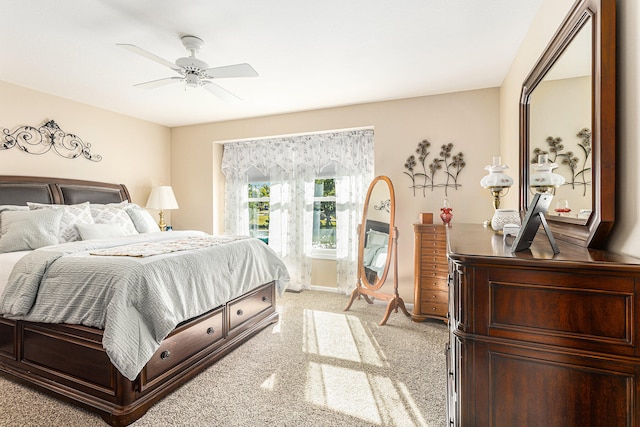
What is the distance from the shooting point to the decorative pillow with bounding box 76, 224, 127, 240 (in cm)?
299

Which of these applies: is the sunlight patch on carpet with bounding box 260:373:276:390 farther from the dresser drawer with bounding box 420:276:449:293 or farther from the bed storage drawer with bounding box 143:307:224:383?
the dresser drawer with bounding box 420:276:449:293

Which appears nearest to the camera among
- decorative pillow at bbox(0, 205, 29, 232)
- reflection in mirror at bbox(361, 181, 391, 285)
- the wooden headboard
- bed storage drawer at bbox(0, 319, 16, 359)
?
bed storage drawer at bbox(0, 319, 16, 359)

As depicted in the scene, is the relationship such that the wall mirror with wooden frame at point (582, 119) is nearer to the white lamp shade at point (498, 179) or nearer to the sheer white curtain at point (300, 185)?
the white lamp shade at point (498, 179)

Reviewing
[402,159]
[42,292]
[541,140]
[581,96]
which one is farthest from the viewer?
[402,159]

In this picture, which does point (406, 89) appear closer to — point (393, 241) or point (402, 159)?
point (402, 159)

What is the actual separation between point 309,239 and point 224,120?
223 centimetres

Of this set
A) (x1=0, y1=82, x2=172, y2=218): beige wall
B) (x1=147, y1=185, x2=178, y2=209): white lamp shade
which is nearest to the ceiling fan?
(x1=0, y1=82, x2=172, y2=218): beige wall

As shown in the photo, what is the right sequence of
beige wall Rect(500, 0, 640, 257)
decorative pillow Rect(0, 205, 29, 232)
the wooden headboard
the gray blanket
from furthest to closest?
1. the wooden headboard
2. decorative pillow Rect(0, 205, 29, 232)
3. the gray blanket
4. beige wall Rect(500, 0, 640, 257)

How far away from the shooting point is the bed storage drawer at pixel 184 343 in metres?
1.96

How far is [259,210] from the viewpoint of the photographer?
4.93 m

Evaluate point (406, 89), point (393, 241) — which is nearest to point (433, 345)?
point (393, 241)

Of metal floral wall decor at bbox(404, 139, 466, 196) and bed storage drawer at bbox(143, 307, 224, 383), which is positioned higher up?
metal floral wall decor at bbox(404, 139, 466, 196)

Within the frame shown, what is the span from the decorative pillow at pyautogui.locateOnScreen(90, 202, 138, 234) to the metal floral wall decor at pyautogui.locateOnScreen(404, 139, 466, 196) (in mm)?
3281

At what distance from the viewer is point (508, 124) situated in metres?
2.97
